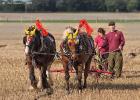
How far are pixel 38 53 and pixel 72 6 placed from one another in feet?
401

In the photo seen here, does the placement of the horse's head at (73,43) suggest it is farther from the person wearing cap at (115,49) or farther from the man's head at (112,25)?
the person wearing cap at (115,49)

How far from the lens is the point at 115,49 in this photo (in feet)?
55.8

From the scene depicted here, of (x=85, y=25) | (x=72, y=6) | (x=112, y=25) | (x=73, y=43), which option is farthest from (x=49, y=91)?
(x=72, y=6)

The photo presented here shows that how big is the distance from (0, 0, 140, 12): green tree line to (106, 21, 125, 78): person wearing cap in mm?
107606

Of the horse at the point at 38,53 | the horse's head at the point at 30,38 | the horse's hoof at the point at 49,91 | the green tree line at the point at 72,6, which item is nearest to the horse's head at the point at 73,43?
the horse at the point at 38,53

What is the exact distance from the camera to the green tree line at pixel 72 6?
127500 mm

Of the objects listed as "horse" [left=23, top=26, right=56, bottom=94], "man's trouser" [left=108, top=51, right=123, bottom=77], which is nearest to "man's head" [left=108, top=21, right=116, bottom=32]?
"man's trouser" [left=108, top=51, right=123, bottom=77]

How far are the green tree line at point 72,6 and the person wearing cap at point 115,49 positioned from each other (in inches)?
4236

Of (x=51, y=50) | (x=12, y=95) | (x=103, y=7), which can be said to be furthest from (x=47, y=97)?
(x=103, y=7)

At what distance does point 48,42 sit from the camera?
1362 cm

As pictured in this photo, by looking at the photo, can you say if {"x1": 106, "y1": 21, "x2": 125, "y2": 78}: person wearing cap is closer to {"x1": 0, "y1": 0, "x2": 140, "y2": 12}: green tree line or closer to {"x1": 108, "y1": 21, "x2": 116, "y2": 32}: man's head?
{"x1": 108, "y1": 21, "x2": 116, "y2": 32}: man's head

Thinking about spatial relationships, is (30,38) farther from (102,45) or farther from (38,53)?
(102,45)

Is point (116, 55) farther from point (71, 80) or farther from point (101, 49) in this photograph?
point (71, 80)

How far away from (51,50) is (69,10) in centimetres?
11897
